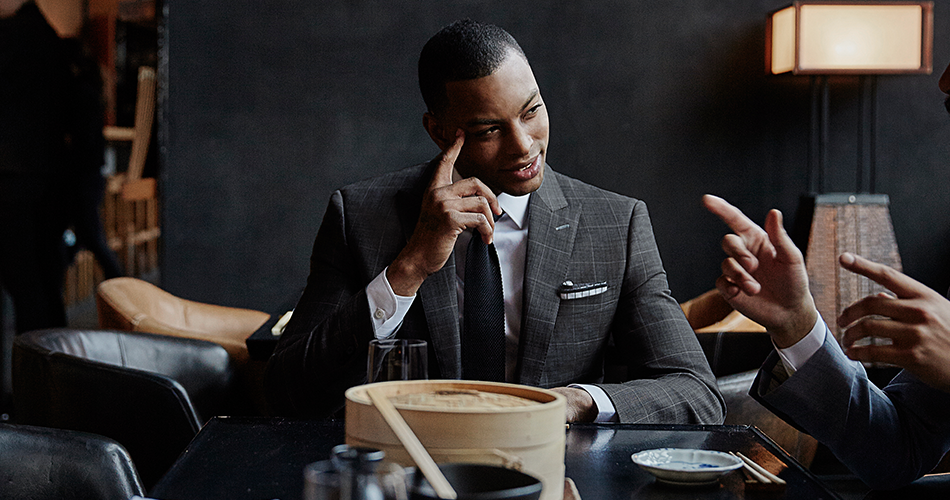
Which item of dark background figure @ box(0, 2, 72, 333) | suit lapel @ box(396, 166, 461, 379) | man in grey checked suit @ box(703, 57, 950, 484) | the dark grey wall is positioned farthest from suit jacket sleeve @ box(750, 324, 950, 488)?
dark background figure @ box(0, 2, 72, 333)

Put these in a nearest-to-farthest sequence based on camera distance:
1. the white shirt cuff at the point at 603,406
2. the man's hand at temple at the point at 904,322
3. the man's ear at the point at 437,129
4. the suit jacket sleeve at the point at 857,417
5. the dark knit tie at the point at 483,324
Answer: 1. the man's hand at temple at the point at 904,322
2. the suit jacket sleeve at the point at 857,417
3. the white shirt cuff at the point at 603,406
4. the dark knit tie at the point at 483,324
5. the man's ear at the point at 437,129

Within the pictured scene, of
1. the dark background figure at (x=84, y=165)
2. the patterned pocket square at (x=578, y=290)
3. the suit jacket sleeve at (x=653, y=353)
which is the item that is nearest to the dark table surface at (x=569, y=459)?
the suit jacket sleeve at (x=653, y=353)

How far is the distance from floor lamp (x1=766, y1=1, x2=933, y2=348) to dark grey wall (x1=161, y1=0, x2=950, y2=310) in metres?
0.39

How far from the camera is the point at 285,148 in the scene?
3.90m

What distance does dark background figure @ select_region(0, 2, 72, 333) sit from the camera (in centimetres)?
416

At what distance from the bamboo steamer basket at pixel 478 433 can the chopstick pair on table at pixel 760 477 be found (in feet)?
0.84

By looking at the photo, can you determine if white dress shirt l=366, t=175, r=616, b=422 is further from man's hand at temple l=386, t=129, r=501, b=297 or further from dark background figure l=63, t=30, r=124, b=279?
dark background figure l=63, t=30, r=124, b=279

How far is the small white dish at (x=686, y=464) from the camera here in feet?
3.23

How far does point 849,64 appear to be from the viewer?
3.43 meters

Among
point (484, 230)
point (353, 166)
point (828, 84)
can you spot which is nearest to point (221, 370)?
point (484, 230)

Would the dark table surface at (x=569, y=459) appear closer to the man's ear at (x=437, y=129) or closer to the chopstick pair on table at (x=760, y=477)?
the chopstick pair on table at (x=760, y=477)

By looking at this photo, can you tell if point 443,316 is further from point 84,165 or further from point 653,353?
point 84,165

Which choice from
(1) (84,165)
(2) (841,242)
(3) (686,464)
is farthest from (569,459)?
(1) (84,165)

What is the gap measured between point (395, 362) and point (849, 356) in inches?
24.0
